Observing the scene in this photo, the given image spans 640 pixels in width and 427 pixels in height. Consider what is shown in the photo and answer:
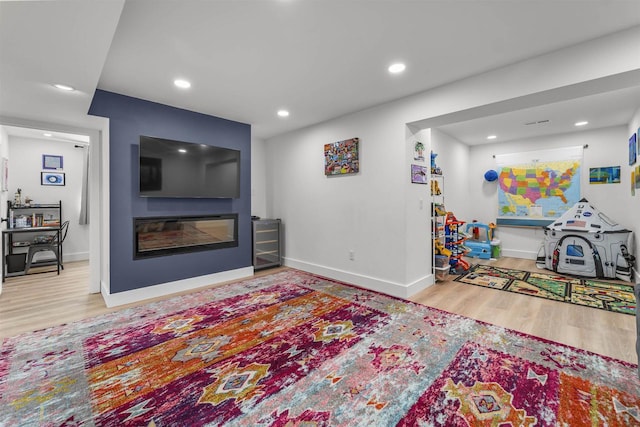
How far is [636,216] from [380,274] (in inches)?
148

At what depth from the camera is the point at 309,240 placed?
4.64 metres

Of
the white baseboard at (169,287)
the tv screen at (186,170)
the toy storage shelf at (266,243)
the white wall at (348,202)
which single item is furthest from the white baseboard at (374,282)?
the tv screen at (186,170)

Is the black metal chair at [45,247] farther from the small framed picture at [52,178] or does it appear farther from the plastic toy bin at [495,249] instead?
the plastic toy bin at [495,249]

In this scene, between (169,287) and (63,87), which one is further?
(169,287)

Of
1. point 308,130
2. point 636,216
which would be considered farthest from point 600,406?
point 308,130

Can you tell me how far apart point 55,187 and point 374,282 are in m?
6.25

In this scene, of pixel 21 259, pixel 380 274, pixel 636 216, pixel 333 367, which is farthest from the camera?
pixel 21 259

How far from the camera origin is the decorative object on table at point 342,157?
3863 mm

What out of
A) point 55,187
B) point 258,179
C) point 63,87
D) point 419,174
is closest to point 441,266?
point 419,174

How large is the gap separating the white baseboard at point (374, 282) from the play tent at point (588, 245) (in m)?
2.44

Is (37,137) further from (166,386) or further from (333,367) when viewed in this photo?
(333,367)

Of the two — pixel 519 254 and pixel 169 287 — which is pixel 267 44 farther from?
pixel 519 254

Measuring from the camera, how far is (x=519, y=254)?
563cm

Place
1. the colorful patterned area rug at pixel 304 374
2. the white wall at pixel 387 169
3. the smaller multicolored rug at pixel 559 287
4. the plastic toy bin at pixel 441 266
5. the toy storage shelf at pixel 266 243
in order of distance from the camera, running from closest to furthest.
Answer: the colorful patterned area rug at pixel 304 374 → the white wall at pixel 387 169 → the smaller multicolored rug at pixel 559 287 → the plastic toy bin at pixel 441 266 → the toy storage shelf at pixel 266 243
